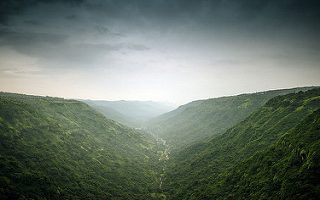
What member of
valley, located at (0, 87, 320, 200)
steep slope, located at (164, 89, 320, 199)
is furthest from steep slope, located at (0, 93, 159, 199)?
steep slope, located at (164, 89, 320, 199)

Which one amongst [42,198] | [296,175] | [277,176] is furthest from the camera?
[42,198]

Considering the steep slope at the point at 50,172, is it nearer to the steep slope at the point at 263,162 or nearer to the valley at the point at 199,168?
the valley at the point at 199,168

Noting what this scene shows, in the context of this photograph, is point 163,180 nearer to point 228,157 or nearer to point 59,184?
point 228,157

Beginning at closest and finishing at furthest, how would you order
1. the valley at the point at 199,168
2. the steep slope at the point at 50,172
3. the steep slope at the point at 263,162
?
the steep slope at the point at 263,162
the valley at the point at 199,168
the steep slope at the point at 50,172

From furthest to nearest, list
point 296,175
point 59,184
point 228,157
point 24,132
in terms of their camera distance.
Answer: point 24,132 → point 228,157 → point 59,184 → point 296,175

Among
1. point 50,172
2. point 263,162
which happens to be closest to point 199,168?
point 263,162

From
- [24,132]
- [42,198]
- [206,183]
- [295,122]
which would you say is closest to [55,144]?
[24,132]

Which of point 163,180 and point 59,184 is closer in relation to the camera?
point 59,184

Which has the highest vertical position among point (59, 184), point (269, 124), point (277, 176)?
point (269, 124)

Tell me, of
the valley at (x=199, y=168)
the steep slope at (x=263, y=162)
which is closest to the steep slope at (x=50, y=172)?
the valley at (x=199, y=168)

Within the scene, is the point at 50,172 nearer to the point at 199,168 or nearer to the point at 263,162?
the point at 199,168
